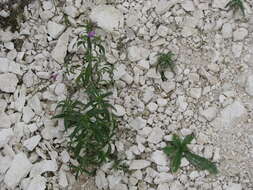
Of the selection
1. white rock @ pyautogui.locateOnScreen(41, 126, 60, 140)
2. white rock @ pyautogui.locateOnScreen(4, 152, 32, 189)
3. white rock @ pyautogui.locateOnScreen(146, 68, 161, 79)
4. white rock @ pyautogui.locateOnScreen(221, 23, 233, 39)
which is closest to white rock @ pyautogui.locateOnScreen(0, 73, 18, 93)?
white rock @ pyautogui.locateOnScreen(41, 126, 60, 140)

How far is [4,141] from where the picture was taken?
3.07m

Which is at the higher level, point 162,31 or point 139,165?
point 162,31

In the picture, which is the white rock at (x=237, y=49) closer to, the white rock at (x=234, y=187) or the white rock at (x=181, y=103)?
the white rock at (x=181, y=103)

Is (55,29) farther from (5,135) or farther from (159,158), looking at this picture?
(159,158)

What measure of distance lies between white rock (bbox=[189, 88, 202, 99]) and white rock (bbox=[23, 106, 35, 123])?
115cm

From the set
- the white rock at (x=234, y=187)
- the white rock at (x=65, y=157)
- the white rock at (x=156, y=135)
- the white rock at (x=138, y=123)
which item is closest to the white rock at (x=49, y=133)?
the white rock at (x=65, y=157)

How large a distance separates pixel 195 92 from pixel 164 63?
31 centimetres

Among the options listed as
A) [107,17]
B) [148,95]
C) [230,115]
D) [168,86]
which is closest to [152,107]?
[148,95]

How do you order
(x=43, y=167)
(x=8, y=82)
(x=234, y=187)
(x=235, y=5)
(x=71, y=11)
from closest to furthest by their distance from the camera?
1. (x=234, y=187)
2. (x=43, y=167)
3. (x=8, y=82)
4. (x=235, y=5)
5. (x=71, y=11)

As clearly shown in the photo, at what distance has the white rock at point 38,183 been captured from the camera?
290cm

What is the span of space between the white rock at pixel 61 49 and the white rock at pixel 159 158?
1013 millimetres

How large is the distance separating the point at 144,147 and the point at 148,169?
16 cm

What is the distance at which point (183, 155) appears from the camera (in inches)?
116

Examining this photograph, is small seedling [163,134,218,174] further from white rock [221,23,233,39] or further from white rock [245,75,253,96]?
white rock [221,23,233,39]
